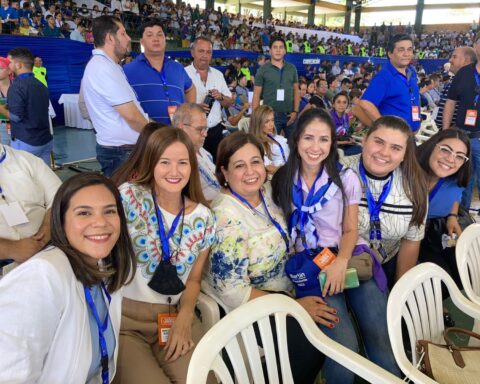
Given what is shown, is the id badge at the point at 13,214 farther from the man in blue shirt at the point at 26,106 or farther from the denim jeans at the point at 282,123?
the denim jeans at the point at 282,123

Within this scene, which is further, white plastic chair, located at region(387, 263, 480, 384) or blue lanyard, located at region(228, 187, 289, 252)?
blue lanyard, located at region(228, 187, 289, 252)

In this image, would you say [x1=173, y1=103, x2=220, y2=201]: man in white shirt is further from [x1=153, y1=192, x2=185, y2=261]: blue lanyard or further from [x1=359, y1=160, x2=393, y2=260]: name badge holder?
[x1=359, y1=160, x2=393, y2=260]: name badge holder

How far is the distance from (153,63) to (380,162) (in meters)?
1.89

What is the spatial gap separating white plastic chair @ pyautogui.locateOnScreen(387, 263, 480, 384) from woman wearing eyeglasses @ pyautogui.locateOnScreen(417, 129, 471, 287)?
80cm

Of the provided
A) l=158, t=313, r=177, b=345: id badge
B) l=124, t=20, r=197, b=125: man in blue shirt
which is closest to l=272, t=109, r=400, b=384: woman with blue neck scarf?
l=158, t=313, r=177, b=345: id badge

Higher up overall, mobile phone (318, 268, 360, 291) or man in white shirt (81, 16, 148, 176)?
man in white shirt (81, 16, 148, 176)

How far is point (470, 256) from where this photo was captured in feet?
5.94

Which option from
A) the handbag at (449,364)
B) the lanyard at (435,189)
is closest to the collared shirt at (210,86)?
the lanyard at (435,189)

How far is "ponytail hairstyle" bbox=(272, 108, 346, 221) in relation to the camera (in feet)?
6.31

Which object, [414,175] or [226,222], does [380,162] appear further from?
[226,222]

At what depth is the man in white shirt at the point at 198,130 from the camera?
7.43 feet

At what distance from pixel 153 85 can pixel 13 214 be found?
1.57 m

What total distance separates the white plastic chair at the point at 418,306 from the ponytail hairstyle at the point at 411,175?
0.51m

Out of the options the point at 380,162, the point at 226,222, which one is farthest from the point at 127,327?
the point at 380,162
